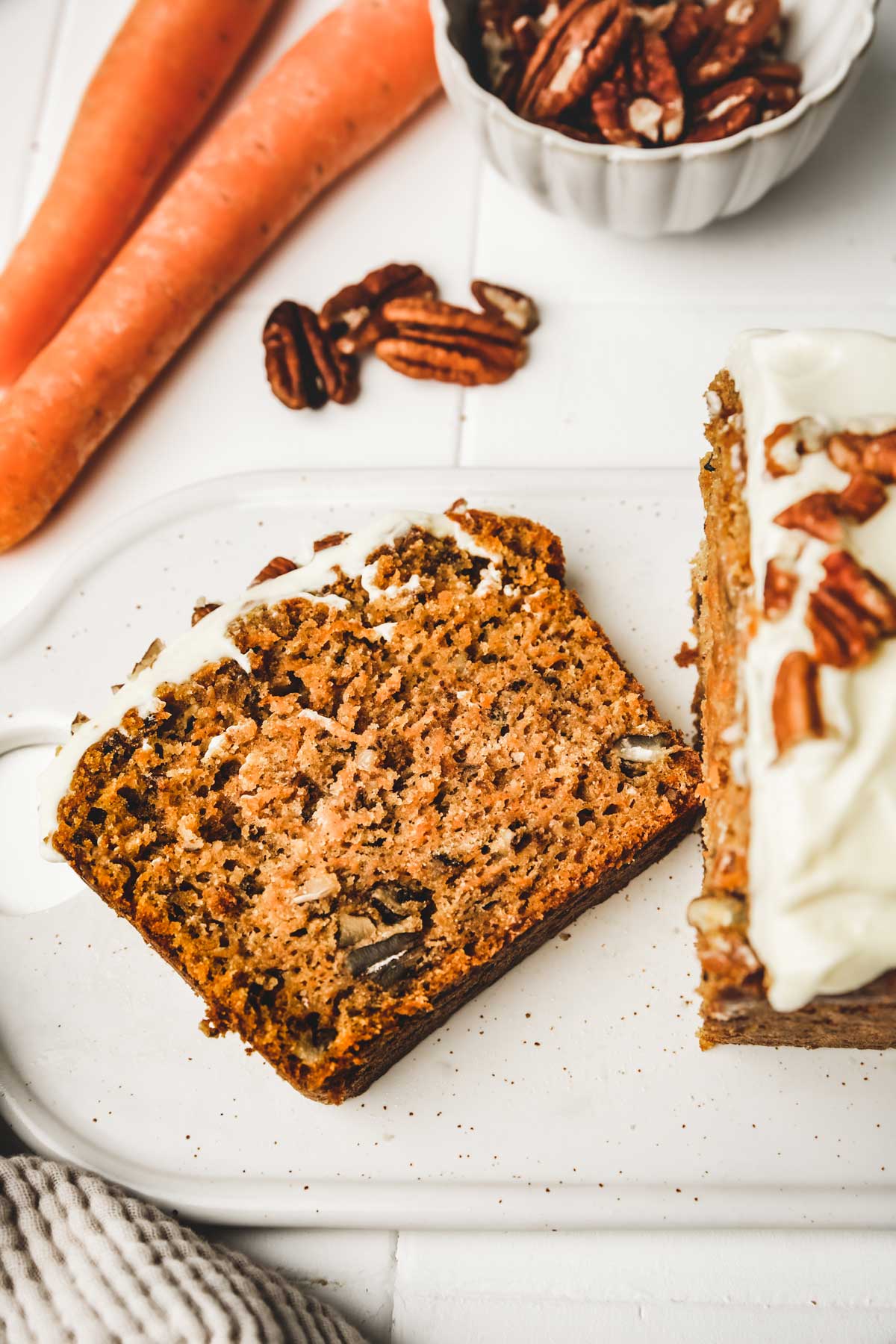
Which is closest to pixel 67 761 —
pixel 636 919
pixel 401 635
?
pixel 401 635

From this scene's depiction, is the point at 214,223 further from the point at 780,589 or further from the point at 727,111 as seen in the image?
the point at 780,589

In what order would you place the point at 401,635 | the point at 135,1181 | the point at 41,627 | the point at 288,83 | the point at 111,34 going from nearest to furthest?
the point at 135,1181
the point at 401,635
the point at 41,627
the point at 288,83
the point at 111,34

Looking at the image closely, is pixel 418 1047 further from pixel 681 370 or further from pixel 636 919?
pixel 681 370

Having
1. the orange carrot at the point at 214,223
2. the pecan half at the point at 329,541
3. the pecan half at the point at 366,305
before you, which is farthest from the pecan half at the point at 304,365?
the pecan half at the point at 329,541

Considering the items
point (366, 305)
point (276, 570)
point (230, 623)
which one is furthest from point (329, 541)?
point (366, 305)

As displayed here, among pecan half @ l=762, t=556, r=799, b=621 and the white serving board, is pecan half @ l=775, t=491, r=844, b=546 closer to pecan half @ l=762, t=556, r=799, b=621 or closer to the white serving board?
pecan half @ l=762, t=556, r=799, b=621
